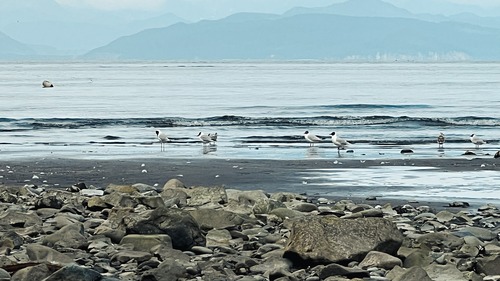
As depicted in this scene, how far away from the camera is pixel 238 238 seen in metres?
Result: 11.5

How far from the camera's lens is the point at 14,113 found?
162 feet

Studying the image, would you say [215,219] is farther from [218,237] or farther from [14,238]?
[14,238]

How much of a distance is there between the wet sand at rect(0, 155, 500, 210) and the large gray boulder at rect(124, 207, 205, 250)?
17.9 ft

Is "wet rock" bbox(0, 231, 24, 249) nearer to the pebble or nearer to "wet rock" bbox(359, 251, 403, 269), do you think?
the pebble

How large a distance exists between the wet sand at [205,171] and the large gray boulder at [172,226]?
17.9ft

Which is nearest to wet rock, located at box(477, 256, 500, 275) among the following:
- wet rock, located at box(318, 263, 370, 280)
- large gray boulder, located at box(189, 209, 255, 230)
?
wet rock, located at box(318, 263, 370, 280)

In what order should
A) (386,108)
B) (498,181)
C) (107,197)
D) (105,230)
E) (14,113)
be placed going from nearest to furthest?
(105,230) < (107,197) < (498,181) < (14,113) < (386,108)

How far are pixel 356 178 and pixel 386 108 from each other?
3596 centimetres

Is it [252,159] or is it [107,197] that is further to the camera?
[252,159]

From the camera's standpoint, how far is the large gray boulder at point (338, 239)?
966 centimetres

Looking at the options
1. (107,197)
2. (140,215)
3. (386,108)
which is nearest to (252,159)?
(107,197)

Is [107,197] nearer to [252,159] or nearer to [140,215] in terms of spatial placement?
[140,215]

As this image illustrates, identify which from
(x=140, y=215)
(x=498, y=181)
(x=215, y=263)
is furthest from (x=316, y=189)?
(x=215, y=263)

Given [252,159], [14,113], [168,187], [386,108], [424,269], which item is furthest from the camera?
[386,108]
